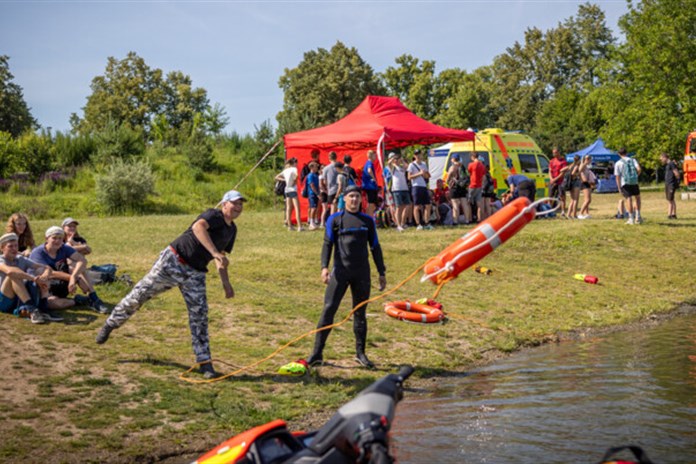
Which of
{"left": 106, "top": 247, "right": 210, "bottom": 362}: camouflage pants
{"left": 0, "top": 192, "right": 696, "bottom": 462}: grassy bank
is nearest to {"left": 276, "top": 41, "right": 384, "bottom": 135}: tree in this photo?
{"left": 0, "top": 192, "right": 696, "bottom": 462}: grassy bank

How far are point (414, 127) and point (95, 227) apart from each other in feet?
33.1

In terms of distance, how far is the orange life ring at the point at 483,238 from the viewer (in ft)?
20.4

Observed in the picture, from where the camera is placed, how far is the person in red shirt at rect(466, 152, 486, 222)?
2234 centimetres

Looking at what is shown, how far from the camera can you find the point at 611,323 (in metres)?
14.2

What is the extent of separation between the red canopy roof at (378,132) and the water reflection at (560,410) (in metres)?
11.7

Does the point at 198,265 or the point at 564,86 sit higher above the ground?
the point at 564,86

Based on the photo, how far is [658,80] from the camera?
Answer: 156 feet

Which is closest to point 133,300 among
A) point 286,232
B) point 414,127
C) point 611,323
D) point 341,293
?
point 341,293

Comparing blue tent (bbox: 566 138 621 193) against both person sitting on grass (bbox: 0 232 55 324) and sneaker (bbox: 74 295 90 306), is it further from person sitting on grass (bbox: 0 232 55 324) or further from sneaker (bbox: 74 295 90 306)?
person sitting on grass (bbox: 0 232 55 324)

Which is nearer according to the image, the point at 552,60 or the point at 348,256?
the point at 348,256

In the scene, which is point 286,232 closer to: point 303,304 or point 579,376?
point 303,304

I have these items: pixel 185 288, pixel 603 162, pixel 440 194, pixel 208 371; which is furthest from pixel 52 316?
pixel 603 162

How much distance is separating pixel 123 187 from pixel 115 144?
22.1 feet

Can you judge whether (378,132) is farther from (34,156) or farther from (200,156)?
(34,156)
